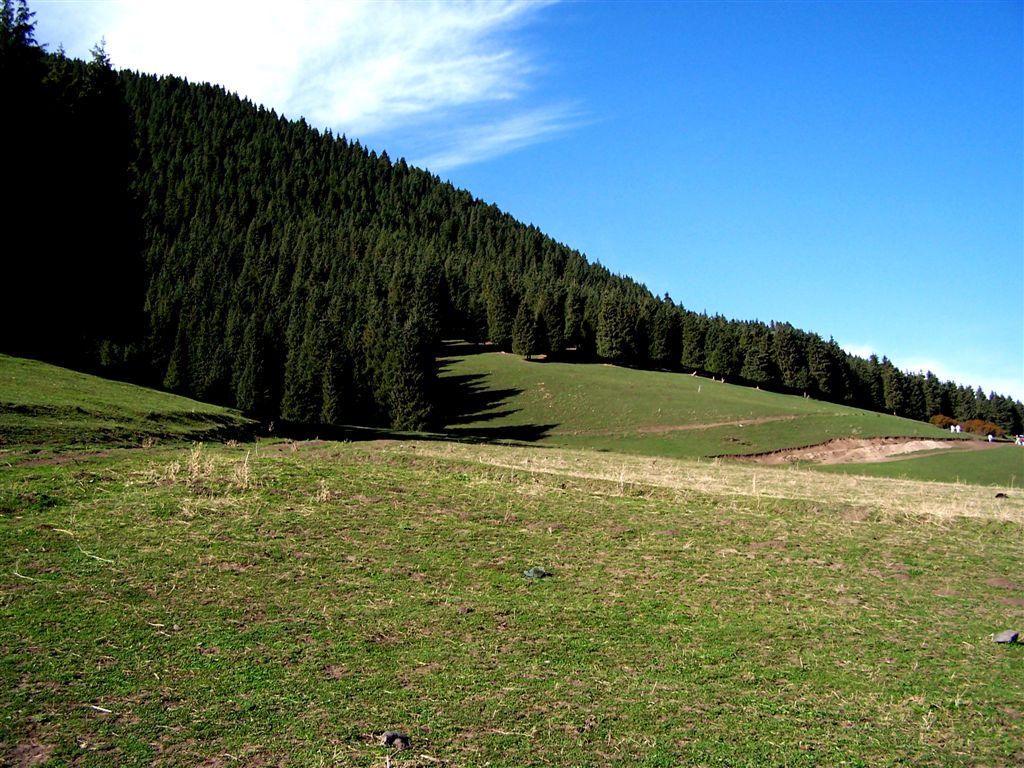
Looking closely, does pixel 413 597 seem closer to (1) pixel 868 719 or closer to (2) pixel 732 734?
(2) pixel 732 734

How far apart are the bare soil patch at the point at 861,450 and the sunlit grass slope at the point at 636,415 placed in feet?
4.21

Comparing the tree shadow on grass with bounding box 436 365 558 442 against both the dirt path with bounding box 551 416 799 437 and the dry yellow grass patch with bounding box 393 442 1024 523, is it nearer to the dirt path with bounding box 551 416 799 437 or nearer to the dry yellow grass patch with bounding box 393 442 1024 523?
the dirt path with bounding box 551 416 799 437

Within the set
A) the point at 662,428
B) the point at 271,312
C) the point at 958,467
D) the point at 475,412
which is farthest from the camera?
the point at 271,312

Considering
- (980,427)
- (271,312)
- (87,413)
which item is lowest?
(87,413)

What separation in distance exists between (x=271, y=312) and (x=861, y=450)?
3327 inches

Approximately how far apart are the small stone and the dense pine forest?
3729 centimetres

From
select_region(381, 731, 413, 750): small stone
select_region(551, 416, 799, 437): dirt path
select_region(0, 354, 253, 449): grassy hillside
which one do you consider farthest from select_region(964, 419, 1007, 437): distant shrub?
select_region(381, 731, 413, 750): small stone

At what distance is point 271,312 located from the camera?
104 meters

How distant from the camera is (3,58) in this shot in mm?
34875

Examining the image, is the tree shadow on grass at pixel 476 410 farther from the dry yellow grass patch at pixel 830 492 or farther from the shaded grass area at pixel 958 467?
the dry yellow grass patch at pixel 830 492

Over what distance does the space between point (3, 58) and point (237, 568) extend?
1481 inches

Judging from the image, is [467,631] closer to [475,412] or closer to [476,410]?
[475,412]

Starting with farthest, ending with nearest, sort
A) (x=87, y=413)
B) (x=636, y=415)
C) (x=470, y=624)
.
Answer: (x=636, y=415)
(x=87, y=413)
(x=470, y=624)

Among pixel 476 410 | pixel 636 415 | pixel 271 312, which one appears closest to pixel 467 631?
pixel 636 415
